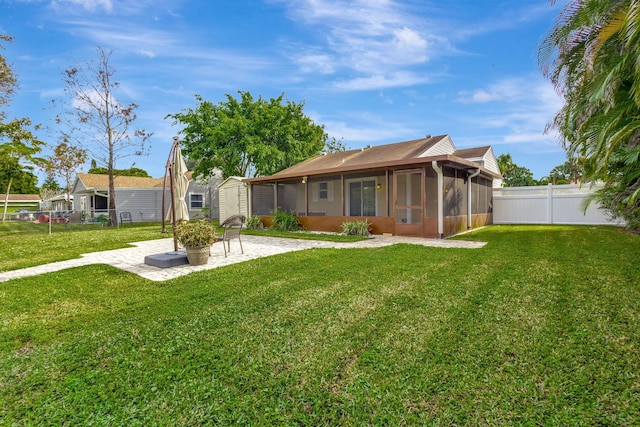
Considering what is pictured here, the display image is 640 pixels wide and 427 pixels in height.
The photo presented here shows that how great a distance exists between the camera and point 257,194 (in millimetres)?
18000

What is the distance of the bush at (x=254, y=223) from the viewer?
655 inches

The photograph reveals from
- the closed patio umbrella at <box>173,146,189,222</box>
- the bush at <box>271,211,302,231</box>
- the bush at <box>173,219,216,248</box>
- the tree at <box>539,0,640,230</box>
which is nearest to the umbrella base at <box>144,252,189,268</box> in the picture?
the bush at <box>173,219,216,248</box>

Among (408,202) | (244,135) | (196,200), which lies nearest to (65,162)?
(196,200)

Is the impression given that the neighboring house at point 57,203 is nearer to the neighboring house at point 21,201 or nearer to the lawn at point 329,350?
the neighboring house at point 21,201

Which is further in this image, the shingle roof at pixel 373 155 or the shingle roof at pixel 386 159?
the shingle roof at pixel 373 155

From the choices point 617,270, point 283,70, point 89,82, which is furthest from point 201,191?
point 617,270

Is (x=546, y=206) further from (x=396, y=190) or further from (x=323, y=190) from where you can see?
(x=323, y=190)

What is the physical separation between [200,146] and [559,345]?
2304 centimetres

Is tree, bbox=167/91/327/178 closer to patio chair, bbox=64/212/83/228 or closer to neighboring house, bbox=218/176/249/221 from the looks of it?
neighboring house, bbox=218/176/249/221

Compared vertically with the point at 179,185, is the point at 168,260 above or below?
below

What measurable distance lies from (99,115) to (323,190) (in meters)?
16.8

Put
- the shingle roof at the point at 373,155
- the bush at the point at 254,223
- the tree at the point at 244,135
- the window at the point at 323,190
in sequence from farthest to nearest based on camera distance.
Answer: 1. the tree at the point at 244,135
2. the bush at the point at 254,223
3. the window at the point at 323,190
4. the shingle roof at the point at 373,155

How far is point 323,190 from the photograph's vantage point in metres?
16.6

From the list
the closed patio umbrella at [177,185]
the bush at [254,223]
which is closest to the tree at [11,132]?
the bush at [254,223]
